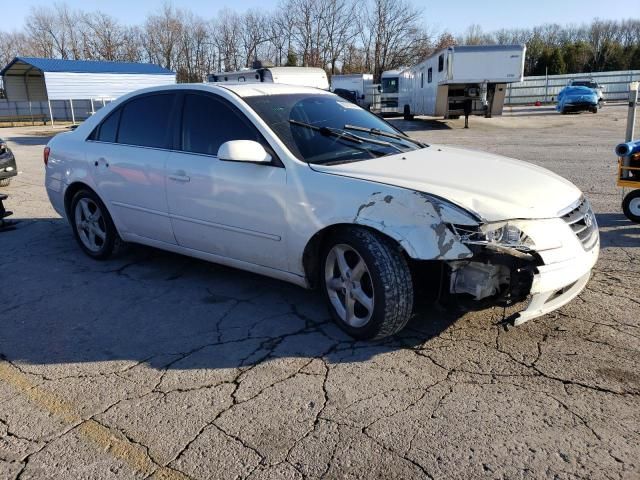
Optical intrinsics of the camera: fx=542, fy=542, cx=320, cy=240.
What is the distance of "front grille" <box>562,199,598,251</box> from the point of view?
3.47 metres

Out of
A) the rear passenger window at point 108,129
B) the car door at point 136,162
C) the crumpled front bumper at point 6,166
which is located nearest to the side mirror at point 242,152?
the car door at point 136,162

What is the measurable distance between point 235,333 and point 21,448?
59.3 inches

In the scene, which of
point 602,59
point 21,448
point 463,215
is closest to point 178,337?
point 21,448

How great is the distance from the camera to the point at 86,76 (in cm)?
3659

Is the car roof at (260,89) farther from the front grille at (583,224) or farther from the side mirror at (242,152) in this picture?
the front grille at (583,224)

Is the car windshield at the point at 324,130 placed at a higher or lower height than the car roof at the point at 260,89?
lower

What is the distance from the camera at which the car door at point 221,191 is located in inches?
154

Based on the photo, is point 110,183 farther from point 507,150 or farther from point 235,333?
point 507,150

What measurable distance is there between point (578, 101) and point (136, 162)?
3142 cm

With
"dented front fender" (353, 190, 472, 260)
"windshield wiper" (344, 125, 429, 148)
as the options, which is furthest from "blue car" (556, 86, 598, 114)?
"dented front fender" (353, 190, 472, 260)

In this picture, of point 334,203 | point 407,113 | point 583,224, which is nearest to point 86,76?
point 407,113

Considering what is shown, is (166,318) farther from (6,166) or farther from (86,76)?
(86,76)

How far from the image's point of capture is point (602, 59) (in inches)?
2648

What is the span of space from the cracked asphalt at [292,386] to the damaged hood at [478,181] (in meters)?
0.81
